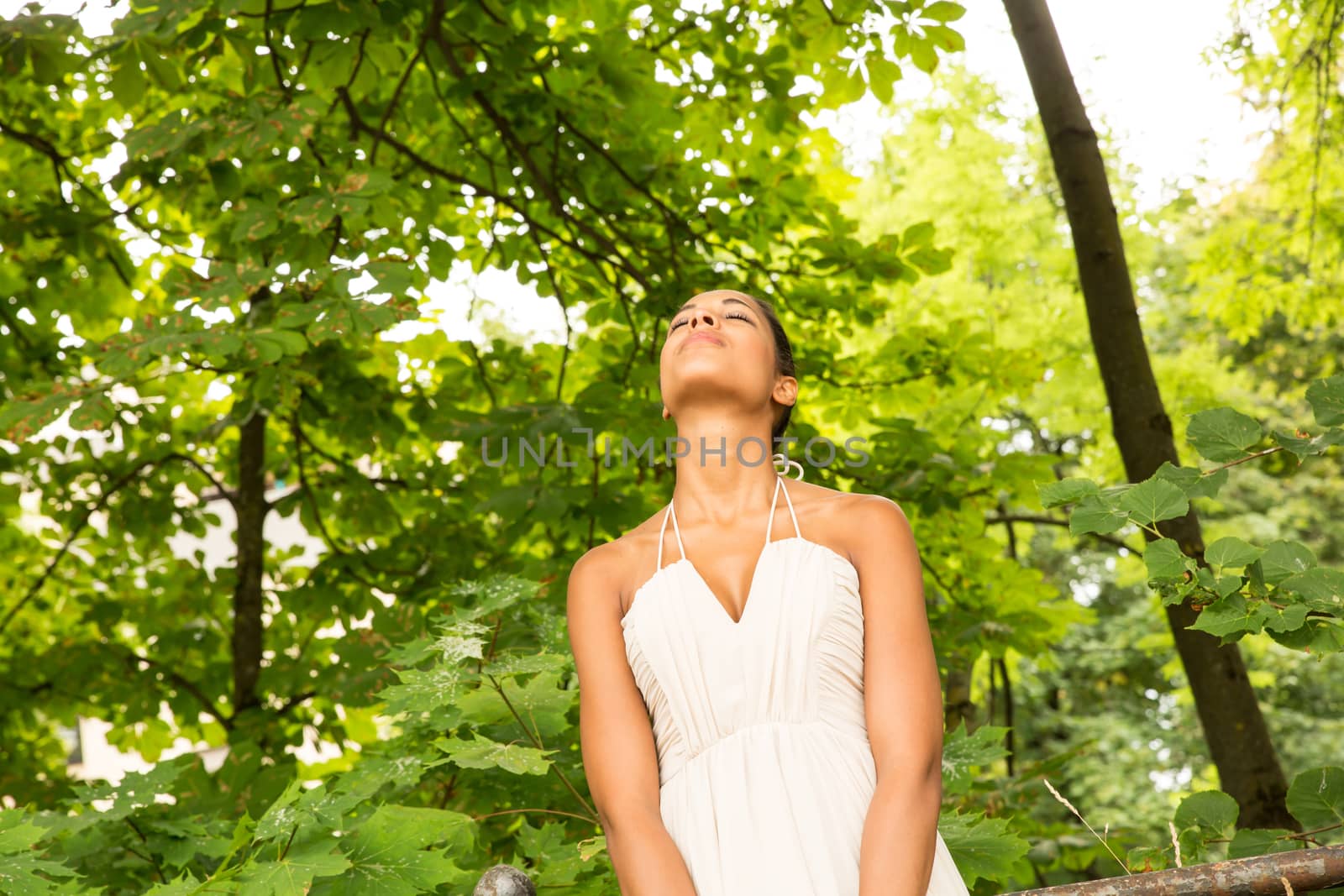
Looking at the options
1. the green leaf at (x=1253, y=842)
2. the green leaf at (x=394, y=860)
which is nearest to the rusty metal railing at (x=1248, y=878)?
the green leaf at (x=1253, y=842)

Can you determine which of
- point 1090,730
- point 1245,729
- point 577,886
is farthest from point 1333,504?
point 577,886

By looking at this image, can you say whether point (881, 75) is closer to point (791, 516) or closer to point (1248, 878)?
point (791, 516)

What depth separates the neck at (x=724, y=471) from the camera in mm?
1793

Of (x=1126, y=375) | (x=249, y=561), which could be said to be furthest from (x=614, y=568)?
(x=249, y=561)

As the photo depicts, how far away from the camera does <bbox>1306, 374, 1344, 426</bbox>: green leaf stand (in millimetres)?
1979

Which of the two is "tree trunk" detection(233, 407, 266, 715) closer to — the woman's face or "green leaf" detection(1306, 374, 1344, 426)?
the woman's face

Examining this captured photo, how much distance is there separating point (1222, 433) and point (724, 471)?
924 millimetres

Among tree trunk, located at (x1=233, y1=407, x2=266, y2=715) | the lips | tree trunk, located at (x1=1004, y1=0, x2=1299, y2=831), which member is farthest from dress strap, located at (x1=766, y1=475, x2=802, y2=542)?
tree trunk, located at (x1=233, y1=407, x2=266, y2=715)

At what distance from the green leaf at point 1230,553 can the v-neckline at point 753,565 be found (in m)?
0.73

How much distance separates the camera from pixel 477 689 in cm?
234

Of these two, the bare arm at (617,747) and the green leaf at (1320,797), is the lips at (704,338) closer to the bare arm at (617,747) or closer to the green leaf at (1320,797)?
the bare arm at (617,747)

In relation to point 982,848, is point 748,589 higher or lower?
higher

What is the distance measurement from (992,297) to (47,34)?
26.9 ft

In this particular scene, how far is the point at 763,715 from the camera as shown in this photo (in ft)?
5.37
